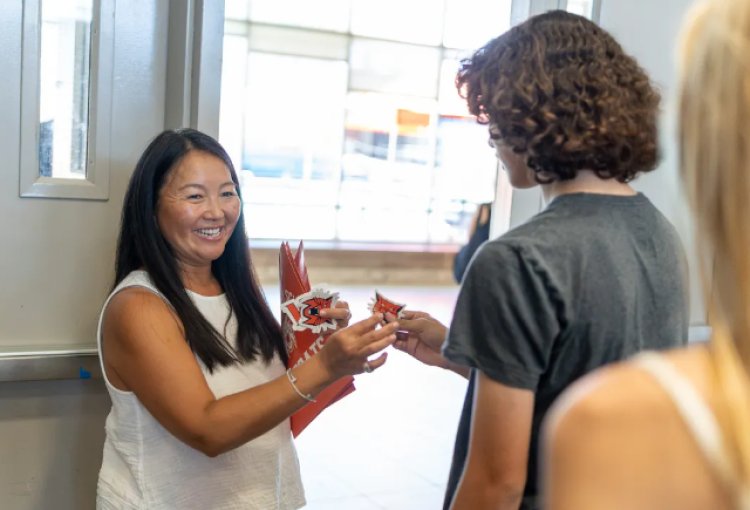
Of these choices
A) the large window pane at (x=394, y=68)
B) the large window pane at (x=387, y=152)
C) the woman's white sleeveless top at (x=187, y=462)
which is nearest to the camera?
the woman's white sleeveless top at (x=187, y=462)

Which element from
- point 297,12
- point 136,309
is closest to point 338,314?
point 136,309

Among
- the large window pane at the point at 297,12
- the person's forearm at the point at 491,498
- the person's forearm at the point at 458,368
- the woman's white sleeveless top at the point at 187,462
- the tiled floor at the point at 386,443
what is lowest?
the tiled floor at the point at 386,443

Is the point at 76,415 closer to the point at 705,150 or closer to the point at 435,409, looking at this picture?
the point at 705,150

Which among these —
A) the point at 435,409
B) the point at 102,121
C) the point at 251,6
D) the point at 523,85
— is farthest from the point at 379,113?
the point at 523,85

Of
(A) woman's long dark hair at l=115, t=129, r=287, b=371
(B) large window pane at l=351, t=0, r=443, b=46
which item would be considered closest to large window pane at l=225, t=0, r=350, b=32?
(B) large window pane at l=351, t=0, r=443, b=46

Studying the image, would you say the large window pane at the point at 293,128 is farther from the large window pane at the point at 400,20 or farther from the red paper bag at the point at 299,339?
the red paper bag at the point at 299,339

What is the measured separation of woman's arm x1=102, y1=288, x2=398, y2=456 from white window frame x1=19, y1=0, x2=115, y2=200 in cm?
56

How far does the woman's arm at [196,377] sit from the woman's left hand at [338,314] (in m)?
0.17

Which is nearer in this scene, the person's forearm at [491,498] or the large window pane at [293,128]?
the person's forearm at [491,498]

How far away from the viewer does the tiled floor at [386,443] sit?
441cm

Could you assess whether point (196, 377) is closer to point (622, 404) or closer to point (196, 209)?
point (196, 209)

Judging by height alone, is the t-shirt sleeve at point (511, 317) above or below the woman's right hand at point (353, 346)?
above

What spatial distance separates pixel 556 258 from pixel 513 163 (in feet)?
0.69

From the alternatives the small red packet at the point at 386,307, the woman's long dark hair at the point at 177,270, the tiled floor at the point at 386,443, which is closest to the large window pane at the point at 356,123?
the tiled floor at the point at 386,443
